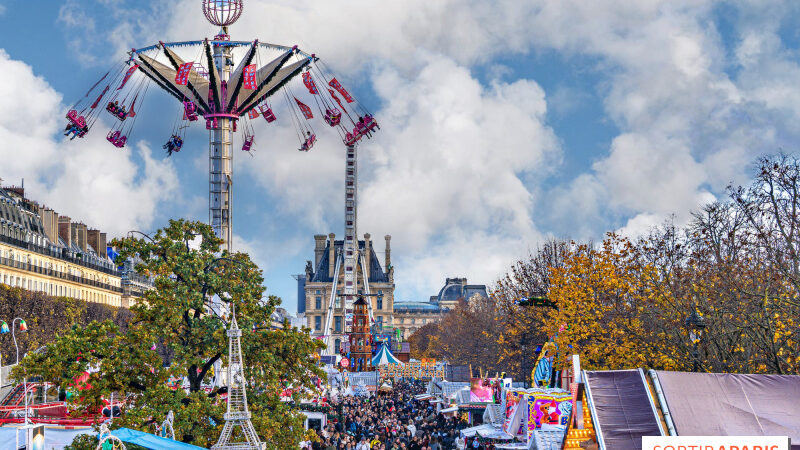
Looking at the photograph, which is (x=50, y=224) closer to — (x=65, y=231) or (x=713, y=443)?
(x=65, y=231)

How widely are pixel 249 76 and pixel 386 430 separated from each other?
88.4 ft

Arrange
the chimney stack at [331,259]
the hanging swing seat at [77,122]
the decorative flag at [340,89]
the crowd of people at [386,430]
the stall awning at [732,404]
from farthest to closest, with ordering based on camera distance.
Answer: the chimney stack at [331,259] < the decorative flag at [340,89] < the hanging swing seat at [77,122] < the crowd of people at [386,430] < the stall awning at [732,404]

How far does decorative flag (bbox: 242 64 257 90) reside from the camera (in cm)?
5809

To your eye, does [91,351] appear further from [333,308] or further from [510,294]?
[333,308]

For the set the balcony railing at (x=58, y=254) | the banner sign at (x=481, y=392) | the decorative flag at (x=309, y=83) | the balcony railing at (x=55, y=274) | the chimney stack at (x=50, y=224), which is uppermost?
the decorative flag at (x=309, y=83)

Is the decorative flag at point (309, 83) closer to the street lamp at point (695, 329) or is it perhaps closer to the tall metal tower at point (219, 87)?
the tall metal tower at point (219, 87)

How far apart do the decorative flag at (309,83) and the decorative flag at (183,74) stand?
873cm

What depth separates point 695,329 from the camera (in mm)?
25172

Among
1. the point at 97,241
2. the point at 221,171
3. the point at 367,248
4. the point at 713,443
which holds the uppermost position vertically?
the point at 367,248

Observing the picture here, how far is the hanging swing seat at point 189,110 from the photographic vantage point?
58844 mm

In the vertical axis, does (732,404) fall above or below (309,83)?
below

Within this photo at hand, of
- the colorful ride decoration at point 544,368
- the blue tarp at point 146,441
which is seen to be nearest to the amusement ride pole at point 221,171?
the colorful ride decoration at point 544,368

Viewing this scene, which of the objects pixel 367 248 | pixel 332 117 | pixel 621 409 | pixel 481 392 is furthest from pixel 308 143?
pixel 367 248

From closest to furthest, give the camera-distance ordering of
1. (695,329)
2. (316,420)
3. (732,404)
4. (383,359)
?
1. (732,404)
2. (695,329)
3. (316,420)
4. (383,359)
